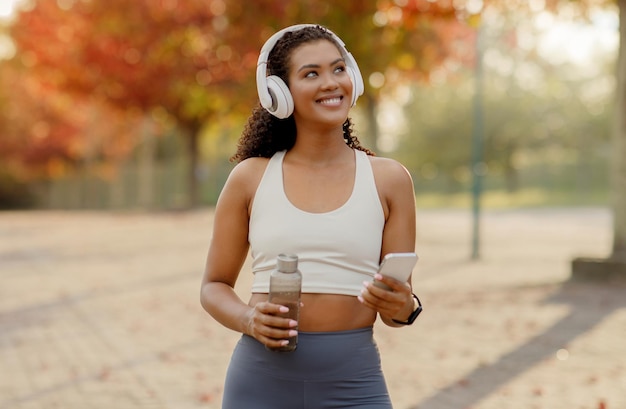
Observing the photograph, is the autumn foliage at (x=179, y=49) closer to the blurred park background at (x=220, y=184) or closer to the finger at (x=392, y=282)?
the blurred park background at (x=220, y=184)

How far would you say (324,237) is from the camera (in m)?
2.74

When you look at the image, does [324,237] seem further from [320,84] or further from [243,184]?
[320,84]

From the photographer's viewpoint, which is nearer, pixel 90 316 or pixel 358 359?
pixel 358 359

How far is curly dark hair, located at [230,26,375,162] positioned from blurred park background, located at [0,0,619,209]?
778 cm

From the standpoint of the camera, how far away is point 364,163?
2.89 meters

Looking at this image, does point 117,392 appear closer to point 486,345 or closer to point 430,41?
point 486,345

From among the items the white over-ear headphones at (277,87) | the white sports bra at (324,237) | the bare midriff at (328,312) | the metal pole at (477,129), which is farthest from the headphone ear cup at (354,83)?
the metal pole at (477,129)

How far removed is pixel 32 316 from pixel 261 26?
857cm

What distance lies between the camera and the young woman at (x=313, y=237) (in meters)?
2.73

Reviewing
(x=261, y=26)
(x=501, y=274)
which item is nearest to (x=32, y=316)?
(x=501, y=274)

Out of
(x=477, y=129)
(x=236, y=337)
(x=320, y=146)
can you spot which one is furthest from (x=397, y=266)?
(x=477, y=129)

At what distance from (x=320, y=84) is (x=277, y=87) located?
0.12 m

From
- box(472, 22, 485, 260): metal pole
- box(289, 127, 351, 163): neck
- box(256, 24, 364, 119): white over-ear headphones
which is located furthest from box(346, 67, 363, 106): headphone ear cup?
box(472, 22, 485, 260): metal pole

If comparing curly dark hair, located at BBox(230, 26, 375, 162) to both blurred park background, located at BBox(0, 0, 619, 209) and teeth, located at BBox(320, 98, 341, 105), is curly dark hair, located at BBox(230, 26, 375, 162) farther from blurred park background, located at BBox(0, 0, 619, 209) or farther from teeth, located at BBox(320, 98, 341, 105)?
blurred park background, located at BBox(0, 0, 619, 209)
